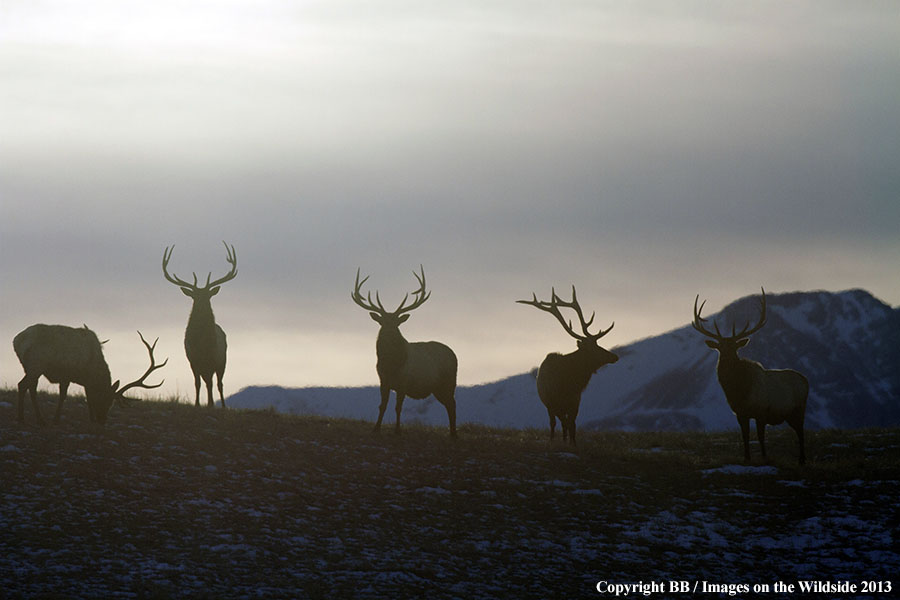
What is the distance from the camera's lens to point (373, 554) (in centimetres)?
1498

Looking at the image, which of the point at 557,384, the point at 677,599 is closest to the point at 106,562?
the point at 677,599

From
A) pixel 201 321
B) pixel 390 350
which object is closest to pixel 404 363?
pixel 390 350

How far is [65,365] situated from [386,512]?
7.58 meters

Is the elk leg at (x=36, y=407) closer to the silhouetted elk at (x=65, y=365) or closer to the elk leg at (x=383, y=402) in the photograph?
the silhouetted elk at (x=65, y=365)

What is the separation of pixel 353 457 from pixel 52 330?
640 centimetres

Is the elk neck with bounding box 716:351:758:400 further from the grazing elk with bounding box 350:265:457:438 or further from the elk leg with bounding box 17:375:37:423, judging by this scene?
the elk leg with bounding box 17:375:37:423

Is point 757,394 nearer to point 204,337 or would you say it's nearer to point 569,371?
point 569,371

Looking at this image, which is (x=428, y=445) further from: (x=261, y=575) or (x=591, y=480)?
(x=261, y=575)

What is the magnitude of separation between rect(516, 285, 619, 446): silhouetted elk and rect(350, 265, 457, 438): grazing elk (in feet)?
7.78

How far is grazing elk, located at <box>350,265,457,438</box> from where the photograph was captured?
75.7 feet

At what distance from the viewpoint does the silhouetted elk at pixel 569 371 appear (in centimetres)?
2406

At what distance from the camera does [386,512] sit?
1698cm

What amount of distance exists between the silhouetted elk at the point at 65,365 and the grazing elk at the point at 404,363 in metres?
4.75

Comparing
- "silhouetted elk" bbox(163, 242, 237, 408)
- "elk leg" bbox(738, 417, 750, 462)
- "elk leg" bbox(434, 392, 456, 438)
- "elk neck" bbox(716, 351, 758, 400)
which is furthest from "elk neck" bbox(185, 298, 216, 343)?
"elk leg" bbox(738, 417, 750, 462)
